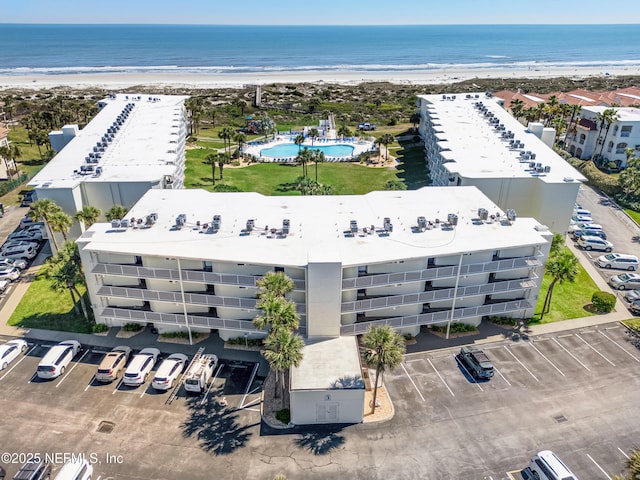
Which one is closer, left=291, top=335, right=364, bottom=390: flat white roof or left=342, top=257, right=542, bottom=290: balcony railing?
left=291, top=335, right=364, bottom=390: flat white roof

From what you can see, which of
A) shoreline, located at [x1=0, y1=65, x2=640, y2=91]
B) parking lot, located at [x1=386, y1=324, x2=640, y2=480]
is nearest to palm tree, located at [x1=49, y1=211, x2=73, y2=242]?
parking lot, located at [x1=386, y1=324, x2=640, y2=480]

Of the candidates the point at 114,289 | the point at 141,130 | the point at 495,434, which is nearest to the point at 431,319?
the point at 495,434

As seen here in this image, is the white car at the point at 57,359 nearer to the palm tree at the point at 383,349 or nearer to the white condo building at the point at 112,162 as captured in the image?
the white condo building at the point at 112,162

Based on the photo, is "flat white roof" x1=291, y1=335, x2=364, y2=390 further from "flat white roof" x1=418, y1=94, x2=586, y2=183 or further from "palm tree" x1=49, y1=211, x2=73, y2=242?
"flat white roof" x1=418, y1=94, x2=586, y2=183

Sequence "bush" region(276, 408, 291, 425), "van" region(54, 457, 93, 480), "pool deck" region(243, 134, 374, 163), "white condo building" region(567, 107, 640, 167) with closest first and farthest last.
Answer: "van" region(54, 457, 93, 480) → "bush" region(276, 408, 291, 425) → "white condo building" region(567, 107, 640, 167) → "pool deck" region(243, 134, 374, 163)

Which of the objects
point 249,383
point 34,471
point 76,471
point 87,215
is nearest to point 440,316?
point 249,383
